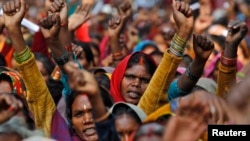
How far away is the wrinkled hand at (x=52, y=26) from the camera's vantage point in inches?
211

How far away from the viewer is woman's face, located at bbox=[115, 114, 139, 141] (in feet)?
15.7

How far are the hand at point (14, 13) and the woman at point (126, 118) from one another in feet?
2.75

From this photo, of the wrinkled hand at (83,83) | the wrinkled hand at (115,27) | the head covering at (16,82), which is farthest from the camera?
the wrinkled hand at (115,27)

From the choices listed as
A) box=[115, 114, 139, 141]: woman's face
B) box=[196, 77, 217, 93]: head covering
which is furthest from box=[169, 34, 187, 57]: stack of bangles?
box=[115, 114, 139, 141]: woman's face

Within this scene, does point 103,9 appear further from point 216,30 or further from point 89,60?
point 89,60

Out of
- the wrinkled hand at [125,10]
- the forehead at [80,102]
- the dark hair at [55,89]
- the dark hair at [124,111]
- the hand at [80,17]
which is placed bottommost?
the dark hair at [55,89]

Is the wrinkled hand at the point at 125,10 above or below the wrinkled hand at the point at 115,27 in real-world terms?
above

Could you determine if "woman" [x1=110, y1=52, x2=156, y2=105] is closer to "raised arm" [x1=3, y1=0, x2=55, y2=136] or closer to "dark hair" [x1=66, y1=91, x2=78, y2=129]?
"raised arm" [x1=3, y1=0, x2=55, y2=136]

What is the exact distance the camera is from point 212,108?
3.61 metres

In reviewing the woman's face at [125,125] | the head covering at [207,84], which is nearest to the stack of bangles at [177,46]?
the head covering at [207,84]

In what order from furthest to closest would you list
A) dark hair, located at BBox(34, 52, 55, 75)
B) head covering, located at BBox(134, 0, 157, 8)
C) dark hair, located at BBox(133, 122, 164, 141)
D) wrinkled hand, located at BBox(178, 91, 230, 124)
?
head covering, located at BBox(134, 0, 157, 8), dark hair, located at BBox(34, 52, 55, 75), dark hair, located at BBox(133, 122, 164, 141), wrinkled hand, located at BBox(178, 91, 230, 124)

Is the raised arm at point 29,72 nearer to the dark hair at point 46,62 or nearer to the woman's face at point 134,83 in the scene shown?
the woman's face at point 134,83

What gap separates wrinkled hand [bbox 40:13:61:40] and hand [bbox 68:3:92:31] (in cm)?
109

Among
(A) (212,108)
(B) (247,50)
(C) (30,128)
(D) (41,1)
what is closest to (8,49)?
(B) (247,50)
